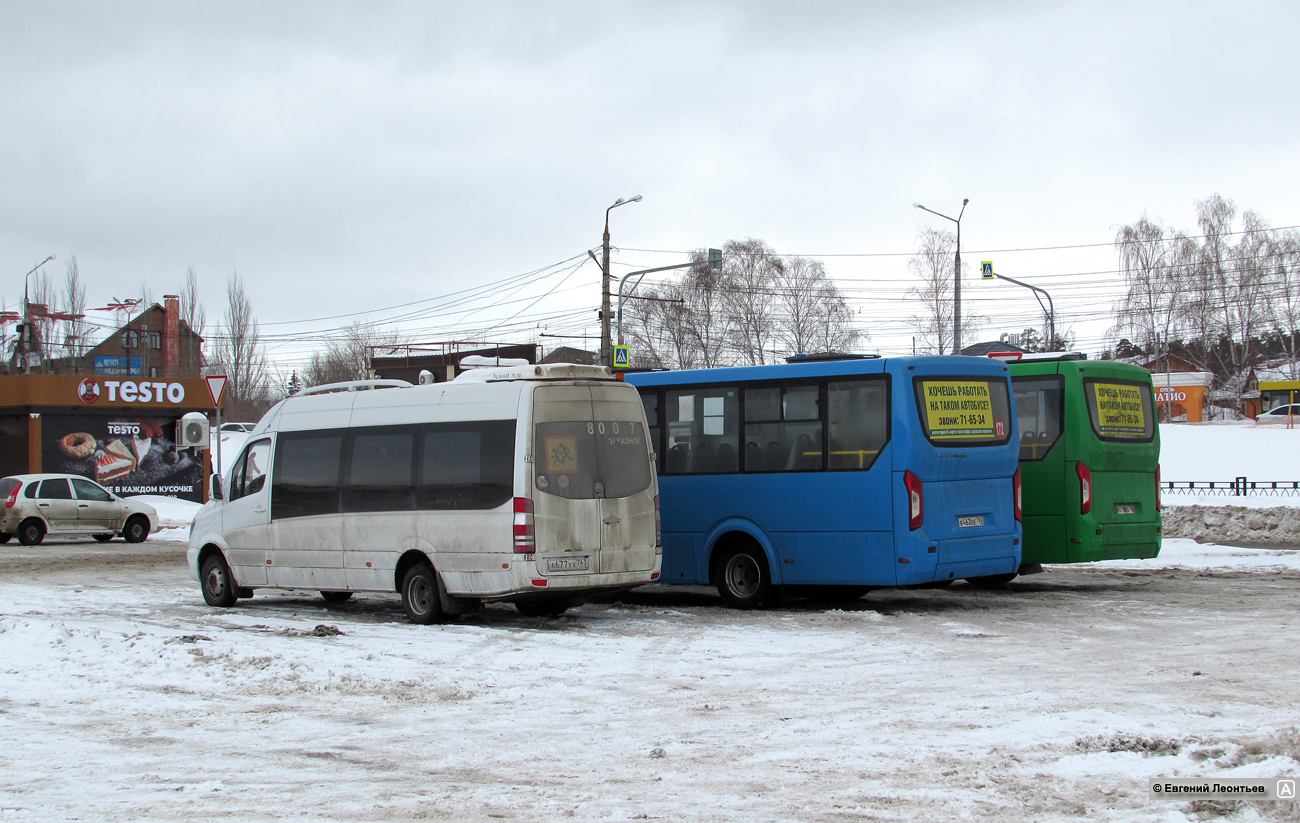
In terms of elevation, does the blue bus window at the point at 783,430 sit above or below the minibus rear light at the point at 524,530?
above

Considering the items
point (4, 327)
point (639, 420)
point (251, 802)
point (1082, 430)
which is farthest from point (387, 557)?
point (4, 327)

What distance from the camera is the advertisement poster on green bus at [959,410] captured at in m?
13.1

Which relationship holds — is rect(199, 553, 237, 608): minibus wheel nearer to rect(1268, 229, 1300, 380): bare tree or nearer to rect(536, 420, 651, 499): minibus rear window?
rect(536, 420, 651, 499): minibus rear window

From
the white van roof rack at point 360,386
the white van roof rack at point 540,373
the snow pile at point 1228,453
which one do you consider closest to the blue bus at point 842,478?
the white van roof rack at point 540,373

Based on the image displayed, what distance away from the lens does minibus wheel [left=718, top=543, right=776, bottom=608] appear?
14039 millimetres

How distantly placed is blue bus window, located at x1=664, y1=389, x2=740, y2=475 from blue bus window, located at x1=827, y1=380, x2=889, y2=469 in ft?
4.54

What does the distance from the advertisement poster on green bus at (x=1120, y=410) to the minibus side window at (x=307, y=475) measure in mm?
9289

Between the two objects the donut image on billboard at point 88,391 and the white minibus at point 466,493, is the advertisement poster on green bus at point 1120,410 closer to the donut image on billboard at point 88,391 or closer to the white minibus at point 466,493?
the white minibus at point 466,493

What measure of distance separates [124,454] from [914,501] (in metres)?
33.2

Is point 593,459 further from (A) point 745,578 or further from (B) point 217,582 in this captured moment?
(B) point 217,582

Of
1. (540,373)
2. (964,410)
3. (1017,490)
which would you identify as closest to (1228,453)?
(1017,490)

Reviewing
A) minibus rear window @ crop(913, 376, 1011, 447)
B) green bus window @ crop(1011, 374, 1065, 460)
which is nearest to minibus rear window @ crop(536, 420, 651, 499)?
minibus rear window @ crop(913, 376, 1011, 447)

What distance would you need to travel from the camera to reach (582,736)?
7250mm

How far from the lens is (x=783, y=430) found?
1395 centimetres
